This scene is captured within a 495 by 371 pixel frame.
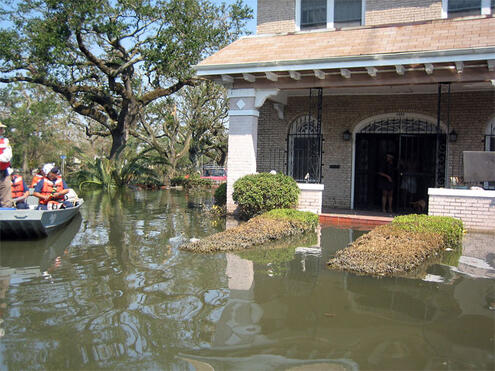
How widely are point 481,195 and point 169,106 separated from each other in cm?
2711

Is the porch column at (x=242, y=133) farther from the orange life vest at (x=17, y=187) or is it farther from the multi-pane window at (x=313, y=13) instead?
the orange life vest at (x=17, y=187)

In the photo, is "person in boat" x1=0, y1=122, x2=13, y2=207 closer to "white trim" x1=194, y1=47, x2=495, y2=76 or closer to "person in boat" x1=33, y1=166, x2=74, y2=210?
"person in boat" x1=33, y1=166, x2=74, y2=210

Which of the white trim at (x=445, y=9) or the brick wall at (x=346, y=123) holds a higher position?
the white trim at (x=445, y=9)

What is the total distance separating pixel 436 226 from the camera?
8703 mm

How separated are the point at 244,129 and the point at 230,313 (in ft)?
26.8

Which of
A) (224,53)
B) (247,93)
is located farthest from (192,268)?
(224,53)

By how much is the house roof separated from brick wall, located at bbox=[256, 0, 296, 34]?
1386 mm

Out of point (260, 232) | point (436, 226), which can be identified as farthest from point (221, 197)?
point (436, 226)

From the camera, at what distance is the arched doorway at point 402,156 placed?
13875 millimetres

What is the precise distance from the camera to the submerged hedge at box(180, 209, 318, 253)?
327 inches

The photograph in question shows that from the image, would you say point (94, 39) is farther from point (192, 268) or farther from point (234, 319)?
point (234, 319)

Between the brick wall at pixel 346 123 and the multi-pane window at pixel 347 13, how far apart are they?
7.35 feet

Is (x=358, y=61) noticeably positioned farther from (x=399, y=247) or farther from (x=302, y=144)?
(x=399, y=247)

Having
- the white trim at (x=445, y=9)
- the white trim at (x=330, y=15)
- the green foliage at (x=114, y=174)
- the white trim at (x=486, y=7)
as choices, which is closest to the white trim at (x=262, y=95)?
the white trim at (x=330, y=15)
